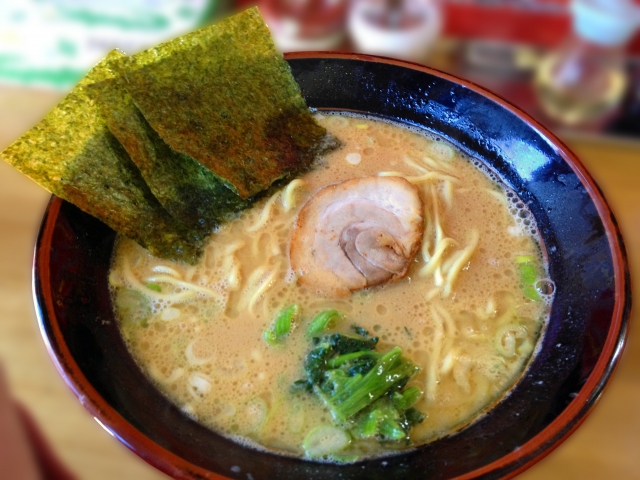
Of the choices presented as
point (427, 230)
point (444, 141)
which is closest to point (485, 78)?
point (444, 141)

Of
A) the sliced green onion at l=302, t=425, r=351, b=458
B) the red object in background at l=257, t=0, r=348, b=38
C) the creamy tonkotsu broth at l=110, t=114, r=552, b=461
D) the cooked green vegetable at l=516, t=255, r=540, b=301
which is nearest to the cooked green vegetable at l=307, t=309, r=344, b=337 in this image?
the creamy tonkotsu broth at l=110, t=114, r=552, b=461

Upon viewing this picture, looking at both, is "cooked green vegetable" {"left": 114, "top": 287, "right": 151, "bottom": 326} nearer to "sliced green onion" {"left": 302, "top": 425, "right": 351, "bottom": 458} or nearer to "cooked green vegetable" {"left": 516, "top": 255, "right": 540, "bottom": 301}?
"sliced green onion" {"left": 302, "top": 425, "right": 351, "bottom": 458}

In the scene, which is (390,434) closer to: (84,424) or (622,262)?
(622,262)

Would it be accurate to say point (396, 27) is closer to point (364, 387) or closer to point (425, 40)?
point (425, 40)

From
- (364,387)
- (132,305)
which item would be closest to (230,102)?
(132,305)

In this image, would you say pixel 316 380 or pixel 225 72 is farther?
pixel 225 72

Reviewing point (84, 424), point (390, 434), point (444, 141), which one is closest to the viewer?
point (390, 434)

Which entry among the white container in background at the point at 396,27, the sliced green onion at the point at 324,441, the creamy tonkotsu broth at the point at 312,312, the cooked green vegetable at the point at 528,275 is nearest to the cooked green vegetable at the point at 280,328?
the creamy tonkotsu broth at the point at 312,312
